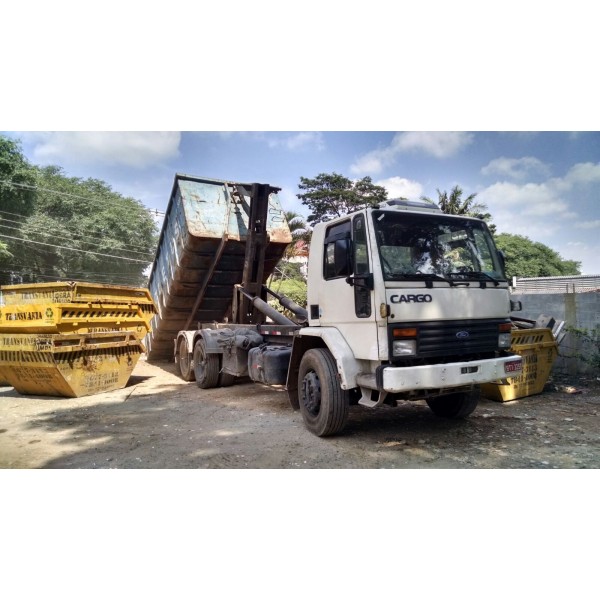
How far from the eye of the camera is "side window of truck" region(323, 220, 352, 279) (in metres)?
4.39

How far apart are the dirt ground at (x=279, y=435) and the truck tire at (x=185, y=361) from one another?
1541 millimetres

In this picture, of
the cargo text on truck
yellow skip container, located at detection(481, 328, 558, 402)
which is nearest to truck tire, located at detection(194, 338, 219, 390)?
the cargo text on truck

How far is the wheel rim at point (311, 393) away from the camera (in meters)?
4.75

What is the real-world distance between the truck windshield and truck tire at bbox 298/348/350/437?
1.16 m

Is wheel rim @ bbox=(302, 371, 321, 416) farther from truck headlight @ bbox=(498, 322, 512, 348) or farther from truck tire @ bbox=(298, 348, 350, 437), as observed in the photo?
truck headlight @ bbox=(498, 322, 512, 348)

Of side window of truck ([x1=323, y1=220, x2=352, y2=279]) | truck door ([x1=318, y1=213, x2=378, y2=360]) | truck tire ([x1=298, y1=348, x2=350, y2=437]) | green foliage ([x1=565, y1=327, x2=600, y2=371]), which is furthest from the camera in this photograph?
green foliage ([x1=565, y1=327, x2=600, y2=371])

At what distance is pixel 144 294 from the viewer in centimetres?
820

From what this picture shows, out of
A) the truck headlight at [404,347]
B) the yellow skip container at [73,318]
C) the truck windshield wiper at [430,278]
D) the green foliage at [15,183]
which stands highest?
the green foliage at [15,183]

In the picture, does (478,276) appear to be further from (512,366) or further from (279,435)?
(279,435)

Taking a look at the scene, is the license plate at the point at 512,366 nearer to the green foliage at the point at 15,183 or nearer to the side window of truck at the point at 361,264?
the side window of truck at the point at 361,264

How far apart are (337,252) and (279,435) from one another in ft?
6.84

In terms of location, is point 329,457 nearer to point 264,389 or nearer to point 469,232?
point 469,232

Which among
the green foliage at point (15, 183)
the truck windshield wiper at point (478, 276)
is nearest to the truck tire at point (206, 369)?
the truck windshield wiper at point (478, 276)

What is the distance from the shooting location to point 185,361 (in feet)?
28.3
